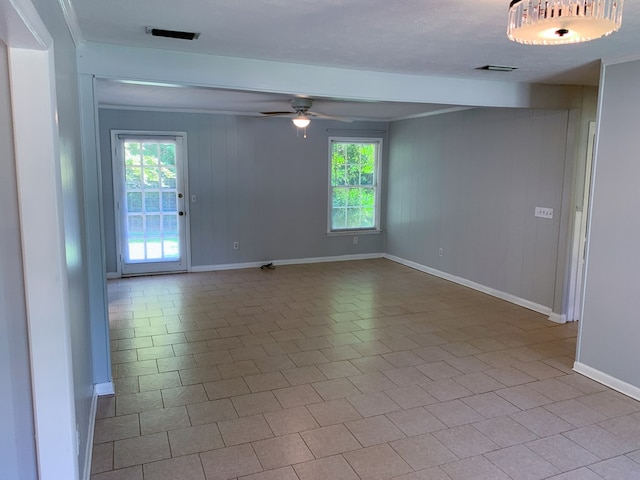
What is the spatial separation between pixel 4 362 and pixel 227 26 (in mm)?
2036

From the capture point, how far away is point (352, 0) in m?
2.25

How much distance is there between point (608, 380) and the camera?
3516 millimetres

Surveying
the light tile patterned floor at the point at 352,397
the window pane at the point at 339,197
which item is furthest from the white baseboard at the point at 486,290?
the window pane at the point at 339,197

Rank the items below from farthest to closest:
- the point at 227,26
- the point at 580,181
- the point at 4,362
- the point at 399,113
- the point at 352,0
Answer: the point at 399,113, the point at 580,181, the point at 227,26, the point at 352,0, the point at 4,362

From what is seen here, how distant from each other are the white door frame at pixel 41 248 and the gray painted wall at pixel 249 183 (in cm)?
517

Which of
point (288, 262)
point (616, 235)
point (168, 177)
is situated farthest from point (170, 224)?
point (616, 235)

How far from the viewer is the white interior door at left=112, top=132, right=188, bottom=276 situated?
21.6 feet

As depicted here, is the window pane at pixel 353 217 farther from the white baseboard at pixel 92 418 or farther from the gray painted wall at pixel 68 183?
the gray painted wall at pixel 68 183

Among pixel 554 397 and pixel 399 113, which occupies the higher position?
pixel 399 113

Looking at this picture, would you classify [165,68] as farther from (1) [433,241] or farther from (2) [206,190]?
(1) [433,241]

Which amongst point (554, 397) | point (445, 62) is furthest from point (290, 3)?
point (554, 397)

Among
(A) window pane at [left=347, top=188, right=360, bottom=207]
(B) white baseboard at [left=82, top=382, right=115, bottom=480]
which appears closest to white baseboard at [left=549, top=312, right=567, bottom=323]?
(A) window pane at [left=347, top=188, right=360, bottom=207]

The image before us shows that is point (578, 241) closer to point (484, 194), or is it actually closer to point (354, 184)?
point (484, 194)

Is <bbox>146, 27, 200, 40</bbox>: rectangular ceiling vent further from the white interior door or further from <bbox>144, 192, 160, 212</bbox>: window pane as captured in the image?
<bbox>144, 192, 160, 212</bbox>: window pane
